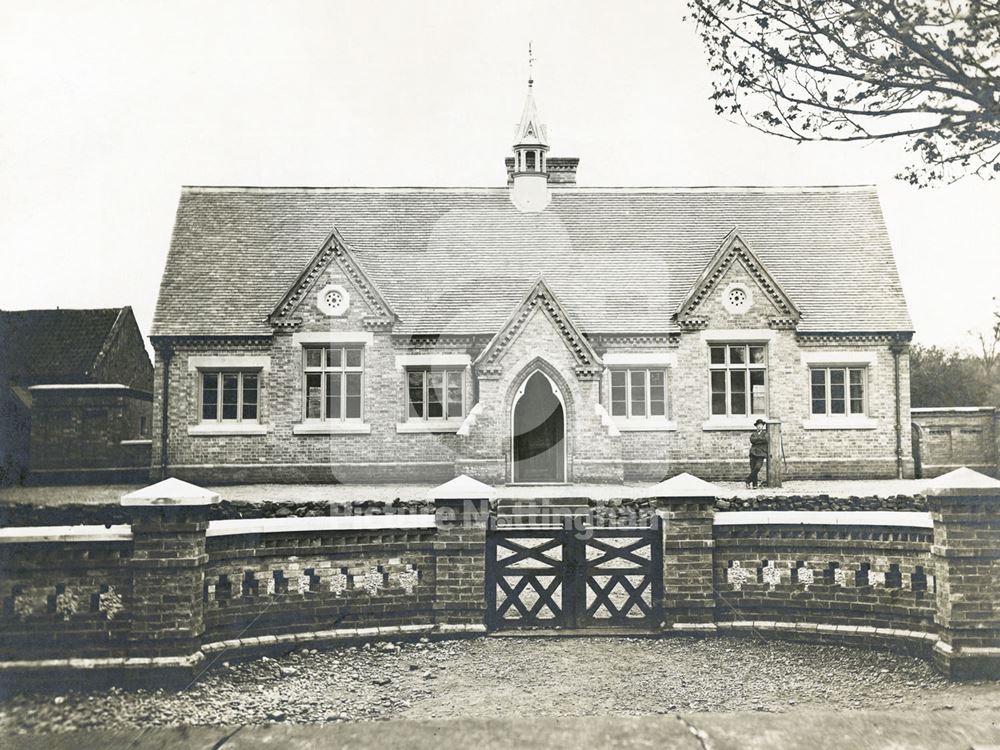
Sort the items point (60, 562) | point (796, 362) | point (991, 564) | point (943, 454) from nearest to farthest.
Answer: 1. point (60, 562)
2. point (991, 564)
3. point (943, 454)
4. point (796, 362)

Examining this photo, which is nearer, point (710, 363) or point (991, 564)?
point (991, 564)

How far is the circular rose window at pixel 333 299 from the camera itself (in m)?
9.97

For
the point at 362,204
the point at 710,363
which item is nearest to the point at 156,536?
the point at 362,204

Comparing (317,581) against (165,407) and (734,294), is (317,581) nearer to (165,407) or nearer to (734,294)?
(165,407)

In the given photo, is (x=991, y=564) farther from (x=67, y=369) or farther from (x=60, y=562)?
(x=67, y=369)

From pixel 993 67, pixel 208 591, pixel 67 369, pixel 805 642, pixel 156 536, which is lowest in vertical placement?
pixel 805 642

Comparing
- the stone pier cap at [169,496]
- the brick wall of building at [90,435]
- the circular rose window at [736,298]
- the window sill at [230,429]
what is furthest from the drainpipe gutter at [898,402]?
the brick wall of building at [90,435]

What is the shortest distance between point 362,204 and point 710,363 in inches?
199

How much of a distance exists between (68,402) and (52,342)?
0.78 metres

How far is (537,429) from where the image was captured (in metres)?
13.4

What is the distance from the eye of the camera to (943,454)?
8.21 m

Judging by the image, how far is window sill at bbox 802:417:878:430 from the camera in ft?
30.3

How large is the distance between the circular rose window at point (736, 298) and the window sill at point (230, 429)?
6587 millimetres

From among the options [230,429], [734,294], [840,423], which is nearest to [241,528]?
[230,429]
